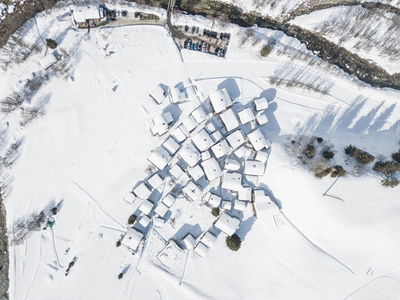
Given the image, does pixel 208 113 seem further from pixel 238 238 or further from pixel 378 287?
pixel 378 287

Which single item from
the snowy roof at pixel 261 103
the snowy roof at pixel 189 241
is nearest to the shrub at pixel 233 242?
the snowy roof at pixel 189 241

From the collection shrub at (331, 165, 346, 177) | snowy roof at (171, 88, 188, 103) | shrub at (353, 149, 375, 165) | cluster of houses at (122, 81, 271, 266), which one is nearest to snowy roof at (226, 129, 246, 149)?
cluster of houses at (122, 81, 271, 266)

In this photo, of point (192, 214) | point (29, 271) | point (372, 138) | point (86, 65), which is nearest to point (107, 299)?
point (29, 271)

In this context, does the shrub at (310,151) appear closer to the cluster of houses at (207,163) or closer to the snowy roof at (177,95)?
the cluster of houses at (207,163)

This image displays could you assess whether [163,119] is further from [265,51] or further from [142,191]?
[265,51]

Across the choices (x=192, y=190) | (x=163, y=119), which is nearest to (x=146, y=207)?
(x=192, y=190)

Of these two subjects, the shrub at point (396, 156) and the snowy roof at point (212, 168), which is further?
the snowy roof at point (212, 168)

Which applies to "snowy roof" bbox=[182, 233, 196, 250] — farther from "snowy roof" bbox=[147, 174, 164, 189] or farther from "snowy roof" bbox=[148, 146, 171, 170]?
"snowy roof" bbox=[148, 146, 171, 170]
